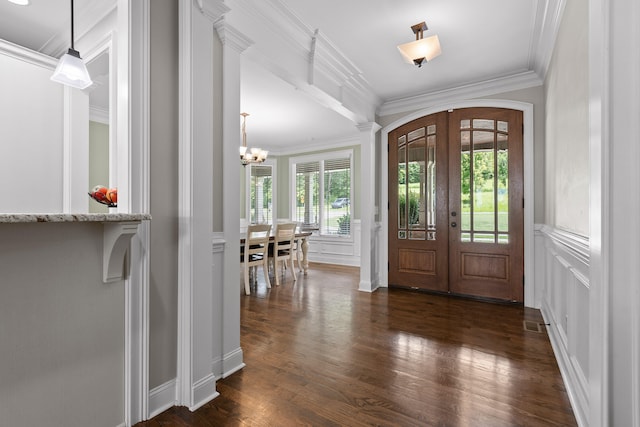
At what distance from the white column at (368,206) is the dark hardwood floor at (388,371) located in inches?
31.2

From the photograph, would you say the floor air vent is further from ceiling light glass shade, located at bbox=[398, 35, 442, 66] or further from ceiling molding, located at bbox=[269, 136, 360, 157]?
ceiling molding, located at bbox=[269, 136, 360, 157]

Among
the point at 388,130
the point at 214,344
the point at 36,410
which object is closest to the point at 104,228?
the point at 36,410

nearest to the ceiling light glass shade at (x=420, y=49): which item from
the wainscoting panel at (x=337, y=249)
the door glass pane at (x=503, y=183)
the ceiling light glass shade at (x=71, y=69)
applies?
the door glass pane at (x=503, y=183)

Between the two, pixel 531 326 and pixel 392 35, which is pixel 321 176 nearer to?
pixel 392 35

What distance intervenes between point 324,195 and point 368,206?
2.77 meters

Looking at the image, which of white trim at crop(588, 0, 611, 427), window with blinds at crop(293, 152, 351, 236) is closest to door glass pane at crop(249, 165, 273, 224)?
window with blinds at crop(293, 152, 351, 236)

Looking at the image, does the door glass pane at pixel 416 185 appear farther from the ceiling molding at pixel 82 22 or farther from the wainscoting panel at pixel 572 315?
the ceiling molding at pixel 82 22

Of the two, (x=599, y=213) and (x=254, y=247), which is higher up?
(x=599, y=213)

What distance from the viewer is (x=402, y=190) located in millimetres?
4496

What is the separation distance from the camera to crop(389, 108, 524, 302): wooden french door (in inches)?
148

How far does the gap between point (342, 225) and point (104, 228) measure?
5.58 metres

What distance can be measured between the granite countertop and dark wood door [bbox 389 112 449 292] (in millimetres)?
3662

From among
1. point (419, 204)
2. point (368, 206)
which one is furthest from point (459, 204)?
point (368, 206)

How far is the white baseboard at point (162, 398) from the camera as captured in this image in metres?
1.66
